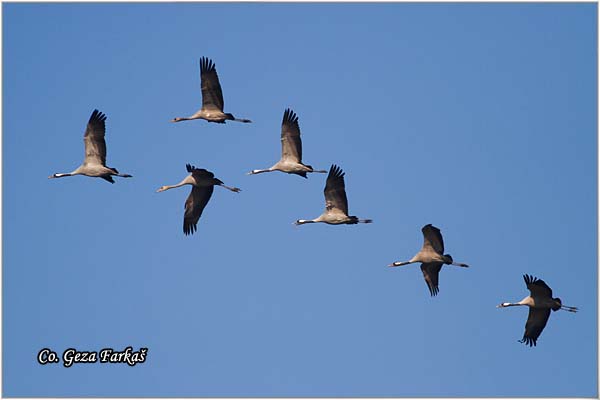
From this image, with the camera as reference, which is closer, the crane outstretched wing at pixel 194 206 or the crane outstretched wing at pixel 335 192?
the crane outstretched wing at pixel 335 192

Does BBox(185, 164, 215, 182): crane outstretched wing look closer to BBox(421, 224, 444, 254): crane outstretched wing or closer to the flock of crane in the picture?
the flock of crane

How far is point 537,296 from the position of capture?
37781mm

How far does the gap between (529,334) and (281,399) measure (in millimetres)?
10058

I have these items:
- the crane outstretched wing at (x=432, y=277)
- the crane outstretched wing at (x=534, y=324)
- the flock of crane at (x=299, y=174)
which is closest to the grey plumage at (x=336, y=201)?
the flock of crane at (x=299, y=174)

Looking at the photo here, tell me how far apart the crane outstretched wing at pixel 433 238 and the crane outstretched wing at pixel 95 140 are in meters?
8.45

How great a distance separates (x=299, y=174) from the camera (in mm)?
38594

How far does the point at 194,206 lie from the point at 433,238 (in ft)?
21.6

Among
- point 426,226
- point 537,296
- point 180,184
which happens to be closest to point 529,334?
point 537,296

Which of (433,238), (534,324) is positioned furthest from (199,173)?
(534,324)

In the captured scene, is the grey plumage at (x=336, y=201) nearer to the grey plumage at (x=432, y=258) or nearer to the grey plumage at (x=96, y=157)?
the grey plumage at (x=432, y=258)

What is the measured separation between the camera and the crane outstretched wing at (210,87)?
38.2m

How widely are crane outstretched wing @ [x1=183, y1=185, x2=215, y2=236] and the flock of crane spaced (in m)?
0.37

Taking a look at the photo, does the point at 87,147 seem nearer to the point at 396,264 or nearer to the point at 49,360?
the point at 49,360

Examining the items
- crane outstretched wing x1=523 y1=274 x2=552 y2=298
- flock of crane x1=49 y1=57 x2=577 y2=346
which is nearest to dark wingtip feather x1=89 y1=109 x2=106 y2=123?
flock of crane x1=49 y1=57 x2=577 y2=346
